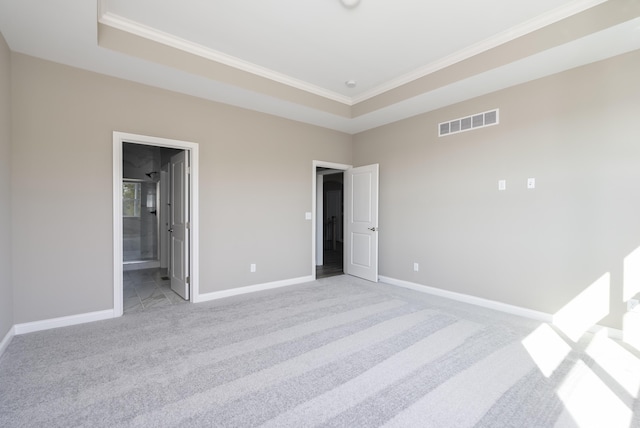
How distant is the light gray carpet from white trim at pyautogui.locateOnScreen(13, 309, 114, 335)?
112 mm

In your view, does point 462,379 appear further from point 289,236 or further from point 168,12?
point 168,12

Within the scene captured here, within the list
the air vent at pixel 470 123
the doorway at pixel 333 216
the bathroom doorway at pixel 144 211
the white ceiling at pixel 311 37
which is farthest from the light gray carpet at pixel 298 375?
the doorway at pixel 333 216

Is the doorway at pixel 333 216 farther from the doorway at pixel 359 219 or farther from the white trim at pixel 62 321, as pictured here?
the white trim at pixel 62 321

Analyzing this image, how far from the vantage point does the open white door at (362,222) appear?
201 inches

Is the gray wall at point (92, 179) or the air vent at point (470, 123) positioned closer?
the gray wall at point (92, 179)

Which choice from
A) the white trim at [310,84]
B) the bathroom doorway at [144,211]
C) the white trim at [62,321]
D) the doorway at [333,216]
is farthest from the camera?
the doorway at [333,216]

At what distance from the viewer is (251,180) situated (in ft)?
14.6

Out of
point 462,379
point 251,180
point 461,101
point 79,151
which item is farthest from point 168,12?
point 462,379

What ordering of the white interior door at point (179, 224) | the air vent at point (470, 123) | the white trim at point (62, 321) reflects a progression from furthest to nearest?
the white interior door at point (179, 224) → the air vent at point (470, 123) → the white trim at point (62, 321)

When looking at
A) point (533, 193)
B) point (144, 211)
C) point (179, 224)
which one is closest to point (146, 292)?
point (179, 224)

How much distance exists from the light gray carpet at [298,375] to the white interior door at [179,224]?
0.76 meters

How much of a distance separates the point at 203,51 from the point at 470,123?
3.47 meters

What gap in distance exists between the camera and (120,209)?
134 inches

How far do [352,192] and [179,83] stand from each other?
10.9 feet
